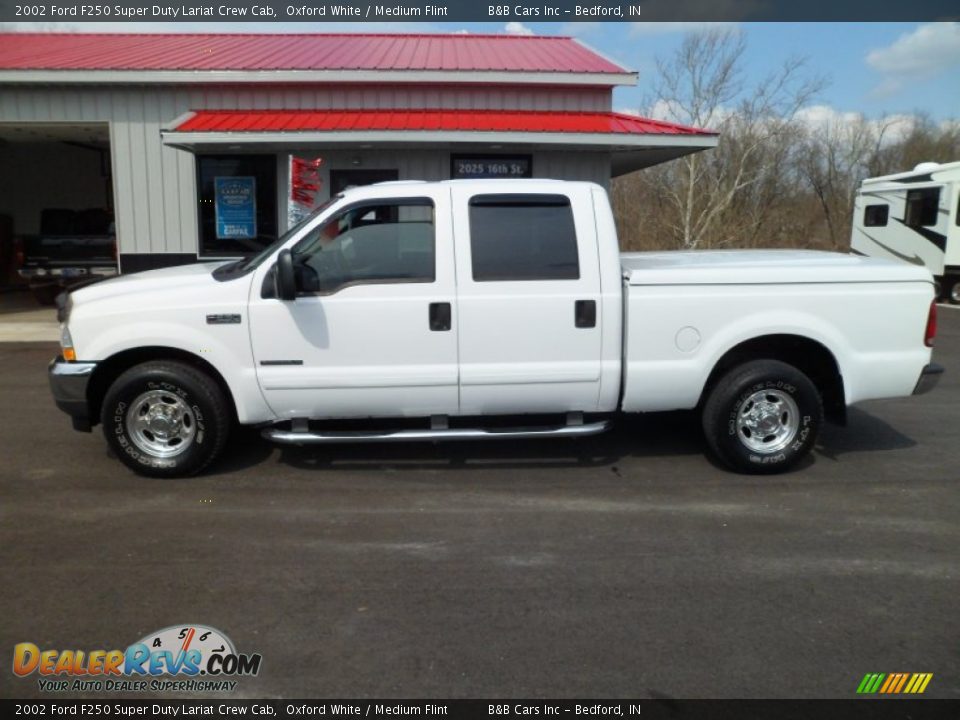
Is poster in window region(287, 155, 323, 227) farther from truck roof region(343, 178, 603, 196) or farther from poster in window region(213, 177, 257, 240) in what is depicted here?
truck roof region(343, 178, 603, 196)

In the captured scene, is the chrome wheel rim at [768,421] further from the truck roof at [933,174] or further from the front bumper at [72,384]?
the truck roof at [933,174]

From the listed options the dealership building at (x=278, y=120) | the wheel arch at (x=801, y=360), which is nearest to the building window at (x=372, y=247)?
the wheel arch at (x=801, y=360)

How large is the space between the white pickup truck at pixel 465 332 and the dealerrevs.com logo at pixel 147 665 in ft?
6.69

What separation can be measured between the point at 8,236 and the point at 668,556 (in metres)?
21.2

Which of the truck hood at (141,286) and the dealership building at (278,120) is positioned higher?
the dealership building at (278,120)

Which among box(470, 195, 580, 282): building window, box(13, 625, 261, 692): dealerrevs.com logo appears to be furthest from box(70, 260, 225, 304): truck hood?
box(13, 625, 261, 692): dealerrevs.com logo

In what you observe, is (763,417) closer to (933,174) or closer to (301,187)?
(301,187)

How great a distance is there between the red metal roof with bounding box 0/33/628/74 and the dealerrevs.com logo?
1117 centimetres

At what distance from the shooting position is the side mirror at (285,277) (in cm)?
505

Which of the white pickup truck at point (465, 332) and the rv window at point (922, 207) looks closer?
the white pickup truck at point (465, 332)

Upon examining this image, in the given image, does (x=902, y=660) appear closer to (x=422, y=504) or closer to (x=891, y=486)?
(x=891, y=486)

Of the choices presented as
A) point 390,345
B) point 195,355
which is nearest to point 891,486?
point 390,345

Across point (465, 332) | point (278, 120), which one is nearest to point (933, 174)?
point (278, 120)
